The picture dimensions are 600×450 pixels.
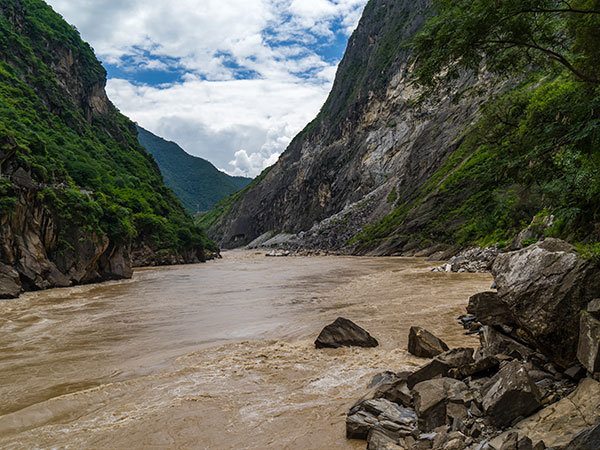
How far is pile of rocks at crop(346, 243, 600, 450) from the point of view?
4477mm

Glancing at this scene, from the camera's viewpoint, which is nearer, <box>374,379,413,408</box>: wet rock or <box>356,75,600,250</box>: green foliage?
<box>374,379,413,408</box>: wet rock

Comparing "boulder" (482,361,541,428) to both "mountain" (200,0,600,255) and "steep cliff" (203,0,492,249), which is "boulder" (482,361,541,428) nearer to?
"mountain" (200,0,600,255)

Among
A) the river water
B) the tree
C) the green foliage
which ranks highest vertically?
the tree

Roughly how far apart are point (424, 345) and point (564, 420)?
4.99 m

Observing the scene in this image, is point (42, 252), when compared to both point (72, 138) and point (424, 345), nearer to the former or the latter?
point (424, 345)

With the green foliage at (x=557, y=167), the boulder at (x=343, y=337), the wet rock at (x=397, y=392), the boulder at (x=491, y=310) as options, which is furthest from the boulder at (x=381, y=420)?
the boulder at (x=343, y=337)

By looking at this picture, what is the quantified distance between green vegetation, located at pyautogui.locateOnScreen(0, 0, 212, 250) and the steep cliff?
41660 mm

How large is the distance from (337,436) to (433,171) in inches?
2849

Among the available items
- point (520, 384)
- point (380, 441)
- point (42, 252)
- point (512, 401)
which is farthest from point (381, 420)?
point (42, 252)

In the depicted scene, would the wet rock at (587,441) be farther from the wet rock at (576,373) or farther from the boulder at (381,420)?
the boulder at (381,420)

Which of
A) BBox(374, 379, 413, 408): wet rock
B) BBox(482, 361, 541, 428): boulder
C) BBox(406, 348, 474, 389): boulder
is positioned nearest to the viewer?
BBox(482, 361, 541, 428): boulder

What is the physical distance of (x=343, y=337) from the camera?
421 inches

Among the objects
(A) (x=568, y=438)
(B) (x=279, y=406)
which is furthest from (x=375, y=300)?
(A) (x=568, y=438)

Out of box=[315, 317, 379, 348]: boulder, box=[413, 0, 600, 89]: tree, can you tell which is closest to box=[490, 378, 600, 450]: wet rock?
box=[413, 0, 600, 89]: tree
